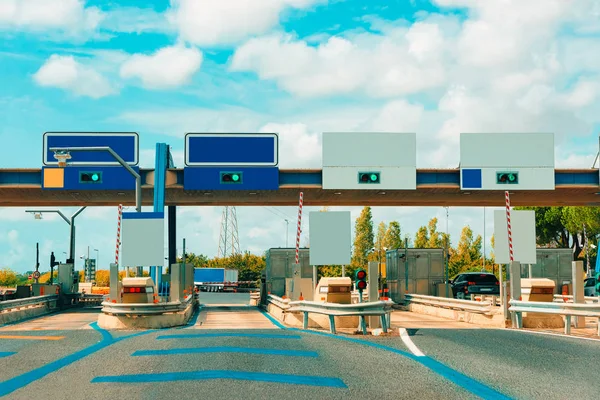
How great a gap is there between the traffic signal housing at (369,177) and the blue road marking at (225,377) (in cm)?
2494

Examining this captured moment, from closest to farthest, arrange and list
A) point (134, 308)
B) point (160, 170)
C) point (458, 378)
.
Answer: point (458, 378) → point (134, 308) → point (160, 170)

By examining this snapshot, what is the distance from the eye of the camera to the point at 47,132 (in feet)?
121

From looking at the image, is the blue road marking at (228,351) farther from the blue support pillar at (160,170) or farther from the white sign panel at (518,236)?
the blue support pillar at (160,170)

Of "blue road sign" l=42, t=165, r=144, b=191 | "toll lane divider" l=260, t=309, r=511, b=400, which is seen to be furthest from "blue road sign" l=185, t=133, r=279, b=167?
"toll lane divider" l=260, t=309, r=511, b=400

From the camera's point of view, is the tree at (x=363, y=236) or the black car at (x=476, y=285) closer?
the black car at (x=476, y=285)

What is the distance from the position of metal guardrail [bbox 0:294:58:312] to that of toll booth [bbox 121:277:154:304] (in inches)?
236

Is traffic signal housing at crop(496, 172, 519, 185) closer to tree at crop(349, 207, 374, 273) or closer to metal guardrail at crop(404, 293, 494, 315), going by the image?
metal guardrail at crop(404, 293, 494, 315)

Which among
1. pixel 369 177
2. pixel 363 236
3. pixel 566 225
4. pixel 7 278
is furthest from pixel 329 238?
pixel 7 278

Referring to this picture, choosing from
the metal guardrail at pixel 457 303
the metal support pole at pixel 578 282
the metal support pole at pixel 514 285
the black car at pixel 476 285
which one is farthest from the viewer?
the black car at pixel 476 285

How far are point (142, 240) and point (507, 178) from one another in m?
18.2

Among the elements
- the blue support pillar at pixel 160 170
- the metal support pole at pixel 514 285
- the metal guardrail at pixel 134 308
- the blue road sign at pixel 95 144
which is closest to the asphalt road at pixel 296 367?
the metal support pole at pixel 514 285

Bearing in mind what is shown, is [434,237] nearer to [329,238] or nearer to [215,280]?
[215,280]

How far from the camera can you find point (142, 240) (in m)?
25.0

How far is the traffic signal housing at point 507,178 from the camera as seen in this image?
1409 inches
